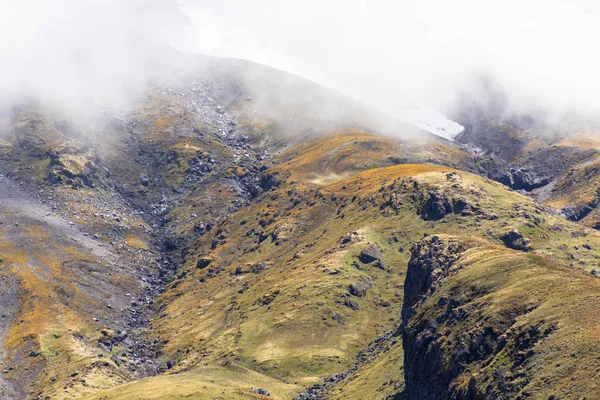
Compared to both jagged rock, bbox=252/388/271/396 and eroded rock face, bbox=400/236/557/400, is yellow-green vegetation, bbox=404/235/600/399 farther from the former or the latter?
jagged rock, bbox=252/388/271/396

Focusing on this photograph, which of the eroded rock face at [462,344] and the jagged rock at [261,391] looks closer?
the eroded rock face at [462,344]

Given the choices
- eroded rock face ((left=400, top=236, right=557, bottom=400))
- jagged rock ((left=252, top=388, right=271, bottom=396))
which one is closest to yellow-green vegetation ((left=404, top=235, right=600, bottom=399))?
eroded rock face ((left=400, top=236, right=557, bottom=400))

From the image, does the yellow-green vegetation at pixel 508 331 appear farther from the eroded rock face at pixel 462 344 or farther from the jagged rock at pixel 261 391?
the jagged rock at pixel 261 391

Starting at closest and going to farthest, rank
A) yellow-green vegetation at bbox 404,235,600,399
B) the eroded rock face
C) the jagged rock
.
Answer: yellow-green vegetation at bbox 404,235,600,399
the eroded rock face
the jagged rock

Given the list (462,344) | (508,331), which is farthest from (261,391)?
(508,331)

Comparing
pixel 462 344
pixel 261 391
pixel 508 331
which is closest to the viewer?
pixel 508 331

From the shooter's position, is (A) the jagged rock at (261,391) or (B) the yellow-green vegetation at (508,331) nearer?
(B) the yellow-green vegetation at (508,331)

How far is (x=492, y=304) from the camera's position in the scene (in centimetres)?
12862

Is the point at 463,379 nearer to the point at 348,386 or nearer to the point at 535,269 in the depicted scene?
the point at 535,269

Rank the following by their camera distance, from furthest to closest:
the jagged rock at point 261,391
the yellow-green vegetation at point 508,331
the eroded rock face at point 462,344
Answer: the jagged rock at point 261,391 → the eroded rock face at point 462,344 → the yellow-green vegetation at point 508,331

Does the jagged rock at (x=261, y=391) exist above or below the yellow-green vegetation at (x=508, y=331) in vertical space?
below

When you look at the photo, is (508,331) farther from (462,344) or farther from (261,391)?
(261,391)

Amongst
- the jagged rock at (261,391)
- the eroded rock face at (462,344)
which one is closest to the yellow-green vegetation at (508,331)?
the eroded rock face at (462,344)

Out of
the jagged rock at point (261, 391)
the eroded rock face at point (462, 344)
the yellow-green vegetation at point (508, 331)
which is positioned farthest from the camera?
the jagged rock at point (261, 391)
